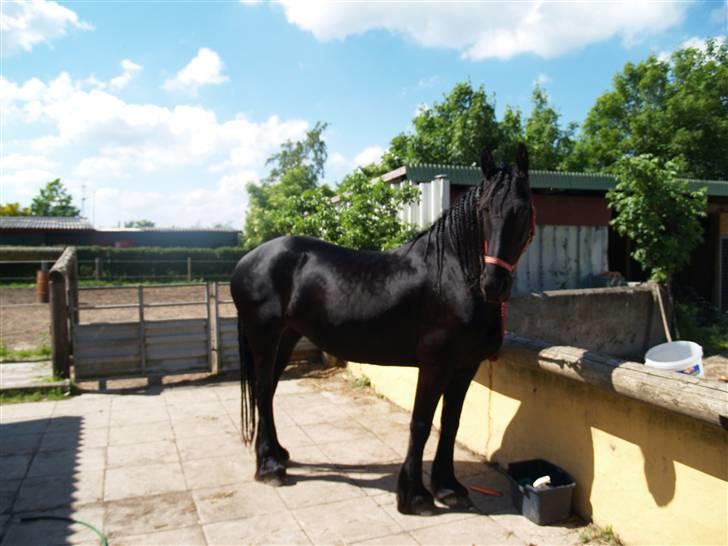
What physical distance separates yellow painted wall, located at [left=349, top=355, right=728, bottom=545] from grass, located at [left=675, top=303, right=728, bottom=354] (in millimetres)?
5944

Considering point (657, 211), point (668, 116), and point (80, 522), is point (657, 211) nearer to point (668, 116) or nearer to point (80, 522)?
point (80, 522)

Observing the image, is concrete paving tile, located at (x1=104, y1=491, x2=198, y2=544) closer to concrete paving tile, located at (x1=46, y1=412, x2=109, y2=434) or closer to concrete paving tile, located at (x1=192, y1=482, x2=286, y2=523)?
concrete paving tile, located at (x1=192, y1=482, x2=286, y2=523)

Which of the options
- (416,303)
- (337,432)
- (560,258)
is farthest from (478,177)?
(416,303)

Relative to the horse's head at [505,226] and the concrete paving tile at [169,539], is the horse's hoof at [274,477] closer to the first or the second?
the concrete paving tile at [169,539]

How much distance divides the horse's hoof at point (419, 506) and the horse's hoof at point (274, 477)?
89 cm

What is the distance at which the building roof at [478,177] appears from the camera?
708 centimetres

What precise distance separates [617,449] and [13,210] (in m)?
49.2

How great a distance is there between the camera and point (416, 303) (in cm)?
314

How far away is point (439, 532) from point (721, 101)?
73.5 ft

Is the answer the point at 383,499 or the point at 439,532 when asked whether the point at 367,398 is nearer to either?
the point at 383,499

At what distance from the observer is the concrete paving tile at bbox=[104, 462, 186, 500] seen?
11.3 feet

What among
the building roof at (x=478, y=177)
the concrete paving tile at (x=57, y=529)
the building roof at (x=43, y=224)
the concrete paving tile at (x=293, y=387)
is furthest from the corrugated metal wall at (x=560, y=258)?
the building roof at (x=43, y=224)

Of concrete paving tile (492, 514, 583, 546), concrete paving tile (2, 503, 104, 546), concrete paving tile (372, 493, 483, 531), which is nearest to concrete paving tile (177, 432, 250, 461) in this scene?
concrete paving tile (2, 503, 104, 546)

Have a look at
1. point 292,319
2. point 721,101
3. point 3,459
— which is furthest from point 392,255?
point 721,101
